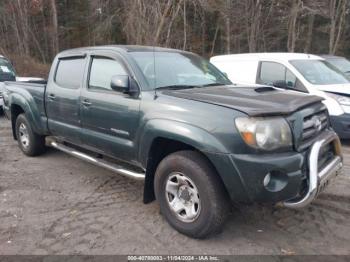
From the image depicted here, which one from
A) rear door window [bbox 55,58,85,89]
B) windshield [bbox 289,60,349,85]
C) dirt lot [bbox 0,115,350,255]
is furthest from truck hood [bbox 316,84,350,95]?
rear door window [bbox 55,58,85,89]

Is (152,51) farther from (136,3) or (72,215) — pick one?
(136,3)

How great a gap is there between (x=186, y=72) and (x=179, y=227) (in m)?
1.85

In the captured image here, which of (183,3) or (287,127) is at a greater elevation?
(183,3)

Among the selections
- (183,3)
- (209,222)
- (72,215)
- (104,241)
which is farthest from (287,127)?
(183,3)

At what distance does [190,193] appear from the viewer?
140 inches

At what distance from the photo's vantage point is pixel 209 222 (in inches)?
132

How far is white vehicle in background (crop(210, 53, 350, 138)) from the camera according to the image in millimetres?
6855

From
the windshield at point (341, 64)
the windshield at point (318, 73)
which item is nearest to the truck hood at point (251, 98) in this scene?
the windshield at point (318, 73)

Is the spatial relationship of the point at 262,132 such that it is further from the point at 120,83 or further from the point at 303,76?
the point at 303,76

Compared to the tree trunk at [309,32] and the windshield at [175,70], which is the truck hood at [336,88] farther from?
the tree trunk at [309,32]

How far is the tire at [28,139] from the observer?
A: 239 inches

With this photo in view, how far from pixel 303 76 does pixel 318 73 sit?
1.63 feet

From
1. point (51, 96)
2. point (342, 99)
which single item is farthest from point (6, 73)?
point (342, 99)

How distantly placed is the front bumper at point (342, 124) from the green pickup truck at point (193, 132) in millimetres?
3025
